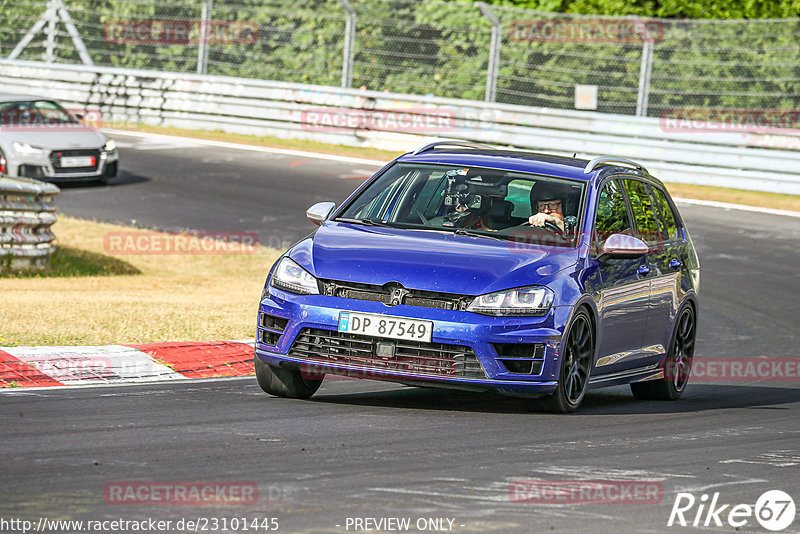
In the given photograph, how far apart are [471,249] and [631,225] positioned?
1.84 metres

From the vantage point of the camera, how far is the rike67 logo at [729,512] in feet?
19.1

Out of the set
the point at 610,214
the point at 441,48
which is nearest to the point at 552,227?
the point at 610,214

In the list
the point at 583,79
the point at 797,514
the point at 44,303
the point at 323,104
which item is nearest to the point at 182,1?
the point at 323,104

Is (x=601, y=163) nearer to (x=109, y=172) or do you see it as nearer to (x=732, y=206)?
(x=732, y=206)

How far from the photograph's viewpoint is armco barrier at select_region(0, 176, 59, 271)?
615 inches

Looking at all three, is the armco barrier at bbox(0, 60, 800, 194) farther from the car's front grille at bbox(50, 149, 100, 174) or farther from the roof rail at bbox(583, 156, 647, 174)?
the roof rail at bbox(583, 156, 647, 174)

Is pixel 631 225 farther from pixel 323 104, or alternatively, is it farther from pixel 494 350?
pixel 323 104

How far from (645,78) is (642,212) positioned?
13720 mm

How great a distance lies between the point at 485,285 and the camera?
7891 mm

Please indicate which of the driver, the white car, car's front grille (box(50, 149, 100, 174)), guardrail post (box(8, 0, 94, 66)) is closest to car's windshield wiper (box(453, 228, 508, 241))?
the driver

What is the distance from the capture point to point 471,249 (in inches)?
328

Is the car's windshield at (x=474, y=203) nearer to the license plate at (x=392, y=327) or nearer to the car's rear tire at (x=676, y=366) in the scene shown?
the license plate at (x=392, y=327)

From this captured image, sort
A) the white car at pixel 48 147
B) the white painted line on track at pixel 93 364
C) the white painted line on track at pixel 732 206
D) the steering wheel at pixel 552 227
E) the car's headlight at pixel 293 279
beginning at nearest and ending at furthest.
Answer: the car's headlight at pixel 293 279 < the steering wheel at pixel 552 227 < the white painted line on track at pixel 93 364 < the white painted line on track at pixel 732 206 < the white car at pixel 48 147

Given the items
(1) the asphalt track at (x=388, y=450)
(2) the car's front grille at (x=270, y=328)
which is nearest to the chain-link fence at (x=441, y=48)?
(1) the asphalt track at (x=388, y=450)
